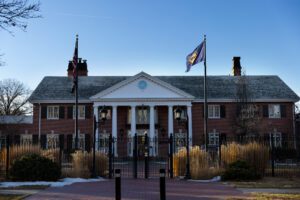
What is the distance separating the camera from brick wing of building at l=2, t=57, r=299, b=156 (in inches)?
1677

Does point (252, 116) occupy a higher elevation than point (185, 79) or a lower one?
lower

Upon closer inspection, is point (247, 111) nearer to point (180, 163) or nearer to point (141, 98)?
point (141, 98)

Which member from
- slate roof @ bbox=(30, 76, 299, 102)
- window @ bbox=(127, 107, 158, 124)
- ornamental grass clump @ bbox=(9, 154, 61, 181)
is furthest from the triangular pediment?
ornamental grass clump @ bbox=(9, 154, 61, 181)

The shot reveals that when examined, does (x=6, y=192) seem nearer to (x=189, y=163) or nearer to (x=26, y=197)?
(x=26, y=197)

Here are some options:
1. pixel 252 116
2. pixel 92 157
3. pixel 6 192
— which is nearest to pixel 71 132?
pixel 252 116

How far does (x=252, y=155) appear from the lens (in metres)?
20.0

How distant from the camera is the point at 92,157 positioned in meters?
20.3

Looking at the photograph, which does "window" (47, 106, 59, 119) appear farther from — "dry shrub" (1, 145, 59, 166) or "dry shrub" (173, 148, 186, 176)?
"dry shrub" (173, 148, 186, 176)

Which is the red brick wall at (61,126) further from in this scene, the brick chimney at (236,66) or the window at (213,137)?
the brick chimney at (236,66)

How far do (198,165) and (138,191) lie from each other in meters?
5.53

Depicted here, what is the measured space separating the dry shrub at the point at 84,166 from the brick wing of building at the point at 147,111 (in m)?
21.2

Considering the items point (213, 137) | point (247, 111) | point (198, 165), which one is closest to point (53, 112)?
point (213, 137)

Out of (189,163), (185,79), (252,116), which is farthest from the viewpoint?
(185,79)

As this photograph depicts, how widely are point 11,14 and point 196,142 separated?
32.0m
